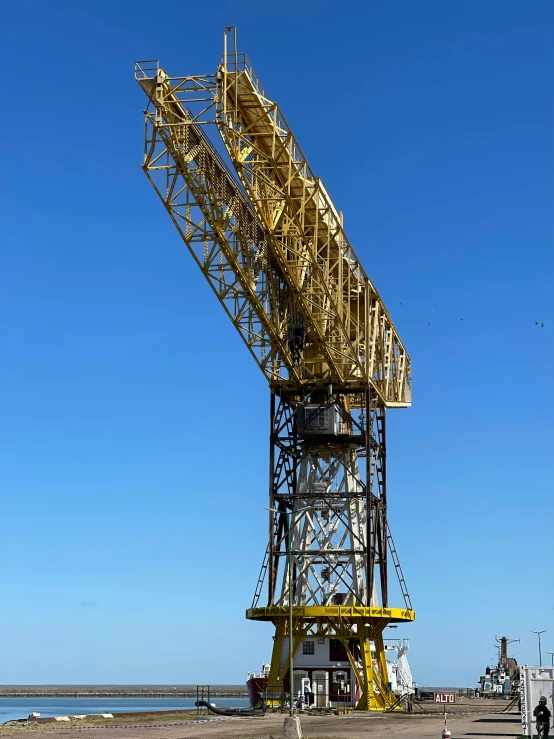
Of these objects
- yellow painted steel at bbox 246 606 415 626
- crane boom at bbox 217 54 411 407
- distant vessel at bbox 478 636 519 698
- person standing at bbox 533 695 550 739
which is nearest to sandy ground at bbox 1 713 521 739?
person standing at bbox 533 695 550 739

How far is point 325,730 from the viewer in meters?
41.6

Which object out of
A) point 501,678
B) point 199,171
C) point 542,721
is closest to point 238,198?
point 199,171

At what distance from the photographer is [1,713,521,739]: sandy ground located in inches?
1513

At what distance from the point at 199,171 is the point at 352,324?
1592 cm

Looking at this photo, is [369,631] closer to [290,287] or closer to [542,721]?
[290,287]

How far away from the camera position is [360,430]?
65875mm

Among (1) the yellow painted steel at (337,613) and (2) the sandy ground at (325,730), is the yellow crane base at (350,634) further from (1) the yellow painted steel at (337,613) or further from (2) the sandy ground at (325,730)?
(2) the sandy ground at (325,730)

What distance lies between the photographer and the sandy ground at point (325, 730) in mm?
38438

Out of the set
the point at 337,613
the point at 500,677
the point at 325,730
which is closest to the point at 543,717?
the point at 325,730

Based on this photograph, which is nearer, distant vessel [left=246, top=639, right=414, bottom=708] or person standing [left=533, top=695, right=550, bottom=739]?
person standing [left=533, top=695, right=550, bottom=739]

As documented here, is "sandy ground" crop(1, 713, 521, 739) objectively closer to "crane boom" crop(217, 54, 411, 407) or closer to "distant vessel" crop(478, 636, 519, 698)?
"crane boom" crop(217, 54, 411, 407)

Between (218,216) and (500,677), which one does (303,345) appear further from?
(500,677)

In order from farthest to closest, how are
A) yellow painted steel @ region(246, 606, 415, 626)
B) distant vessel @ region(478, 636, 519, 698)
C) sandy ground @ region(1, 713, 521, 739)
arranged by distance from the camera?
1. distant vessel @ region(478, 636, 519, 698)
2. yellow painted steel @ region(246, 606, 415, 626)
3. sandy ground @ region(1, 713, 521, 739)

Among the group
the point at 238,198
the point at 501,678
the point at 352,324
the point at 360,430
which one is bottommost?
the point at 501,678
